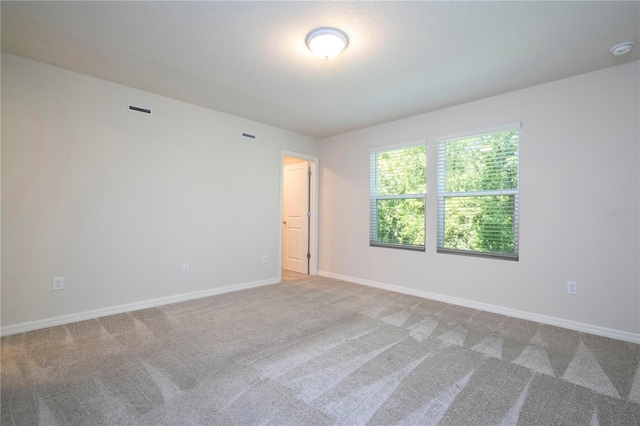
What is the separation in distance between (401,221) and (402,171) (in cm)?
72

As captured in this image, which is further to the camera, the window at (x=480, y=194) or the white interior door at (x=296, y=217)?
the white interior door at (x=296, y=217)

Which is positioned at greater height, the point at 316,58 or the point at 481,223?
the point at 316,58

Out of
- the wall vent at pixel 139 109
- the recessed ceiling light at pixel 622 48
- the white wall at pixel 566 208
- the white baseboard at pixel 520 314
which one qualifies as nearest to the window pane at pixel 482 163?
the white wall at pixel 566 208

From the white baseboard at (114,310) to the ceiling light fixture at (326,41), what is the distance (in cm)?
313

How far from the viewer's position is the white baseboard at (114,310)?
2.65m

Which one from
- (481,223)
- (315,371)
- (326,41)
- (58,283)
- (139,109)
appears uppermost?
(326,41)

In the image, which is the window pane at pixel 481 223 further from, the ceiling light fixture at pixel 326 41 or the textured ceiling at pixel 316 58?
the ceiling light fixture at pixel 326 41

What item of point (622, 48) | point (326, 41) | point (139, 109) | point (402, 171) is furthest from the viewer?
point (402, 171)

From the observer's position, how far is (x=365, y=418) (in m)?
1.58

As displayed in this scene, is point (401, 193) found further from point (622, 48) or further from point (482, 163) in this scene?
point (622, 48)

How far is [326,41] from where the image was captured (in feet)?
7.30

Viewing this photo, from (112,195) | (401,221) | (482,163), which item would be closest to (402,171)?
(401,221)

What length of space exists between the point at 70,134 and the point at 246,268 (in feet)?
8.33

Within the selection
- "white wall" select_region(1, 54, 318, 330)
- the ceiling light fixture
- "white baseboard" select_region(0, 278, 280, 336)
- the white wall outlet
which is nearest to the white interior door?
"white wall" select_region(1, 54, 318, 330)
